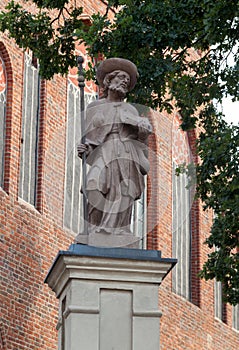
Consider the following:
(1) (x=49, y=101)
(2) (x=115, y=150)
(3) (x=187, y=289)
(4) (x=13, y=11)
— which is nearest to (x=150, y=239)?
(3) (x=187, y=289)

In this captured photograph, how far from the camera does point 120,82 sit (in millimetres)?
11227

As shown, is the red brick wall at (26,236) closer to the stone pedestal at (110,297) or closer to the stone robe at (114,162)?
the stone robe at (114,162)

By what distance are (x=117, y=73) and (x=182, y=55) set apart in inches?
201

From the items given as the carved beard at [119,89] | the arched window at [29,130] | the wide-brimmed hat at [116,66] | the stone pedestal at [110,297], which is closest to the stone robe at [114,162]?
the carved beard at [119,89]

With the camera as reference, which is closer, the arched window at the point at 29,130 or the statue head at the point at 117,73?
the statue head at the point at 117,73

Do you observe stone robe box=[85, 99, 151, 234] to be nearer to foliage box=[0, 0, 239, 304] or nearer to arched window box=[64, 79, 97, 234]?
foliage box=[0, 0, 239, 304]

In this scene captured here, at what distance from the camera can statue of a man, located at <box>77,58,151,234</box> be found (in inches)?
424

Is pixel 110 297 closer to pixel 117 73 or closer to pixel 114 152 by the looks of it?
pixel 114 152

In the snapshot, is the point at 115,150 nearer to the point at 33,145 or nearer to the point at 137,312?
the point at 137,312

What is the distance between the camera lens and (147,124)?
36.0ft

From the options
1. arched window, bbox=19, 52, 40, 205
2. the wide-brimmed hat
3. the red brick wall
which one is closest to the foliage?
the red brick wall

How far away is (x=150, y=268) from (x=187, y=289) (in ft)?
54.8

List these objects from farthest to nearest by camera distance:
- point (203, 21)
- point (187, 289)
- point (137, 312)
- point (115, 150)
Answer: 1. point (187, 289)
2. point (203, 21)
3. point (115, 150)
4. point (137, 312)

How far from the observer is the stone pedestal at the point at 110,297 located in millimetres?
9992
